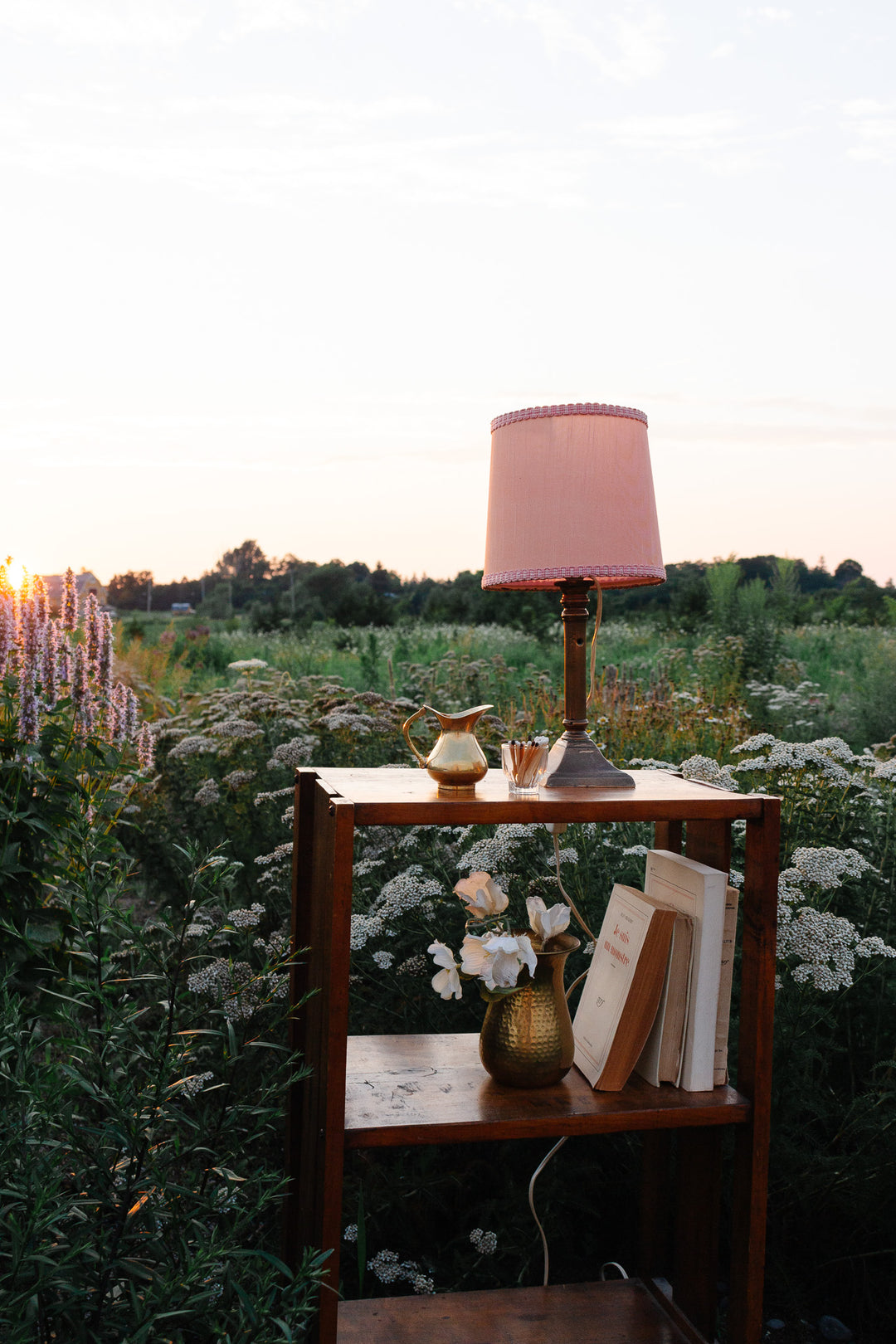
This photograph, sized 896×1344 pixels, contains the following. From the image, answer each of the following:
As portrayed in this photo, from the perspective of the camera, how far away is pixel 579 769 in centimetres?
177

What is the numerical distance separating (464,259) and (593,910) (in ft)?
12.6

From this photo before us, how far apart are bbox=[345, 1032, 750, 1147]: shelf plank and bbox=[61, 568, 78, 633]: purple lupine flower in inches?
81.1

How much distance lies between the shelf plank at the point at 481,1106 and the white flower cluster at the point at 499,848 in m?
0.48

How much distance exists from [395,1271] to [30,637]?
2092 millimetres

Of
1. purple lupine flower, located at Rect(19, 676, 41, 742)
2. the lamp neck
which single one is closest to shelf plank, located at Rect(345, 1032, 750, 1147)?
the lamp neck

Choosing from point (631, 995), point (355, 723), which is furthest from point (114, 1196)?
point (355, 723)

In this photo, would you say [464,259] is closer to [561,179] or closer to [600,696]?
[561,179]

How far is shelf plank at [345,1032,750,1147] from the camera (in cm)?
152

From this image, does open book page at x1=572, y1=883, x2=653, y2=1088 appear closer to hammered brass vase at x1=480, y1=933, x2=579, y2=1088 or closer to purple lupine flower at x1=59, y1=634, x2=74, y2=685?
hammered brass vase at x1=480, y1=933, x2=579, y2=1088

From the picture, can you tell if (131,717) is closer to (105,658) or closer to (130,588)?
(105,658)

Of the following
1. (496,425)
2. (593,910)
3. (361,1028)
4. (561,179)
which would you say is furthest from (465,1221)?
(561,179)

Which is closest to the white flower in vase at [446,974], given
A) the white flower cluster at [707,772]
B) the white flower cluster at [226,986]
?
the white flower cluster at [226,986]

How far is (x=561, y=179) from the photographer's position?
478cm

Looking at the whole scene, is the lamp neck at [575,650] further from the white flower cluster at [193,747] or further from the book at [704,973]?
the white flower cluster at [193,747]
